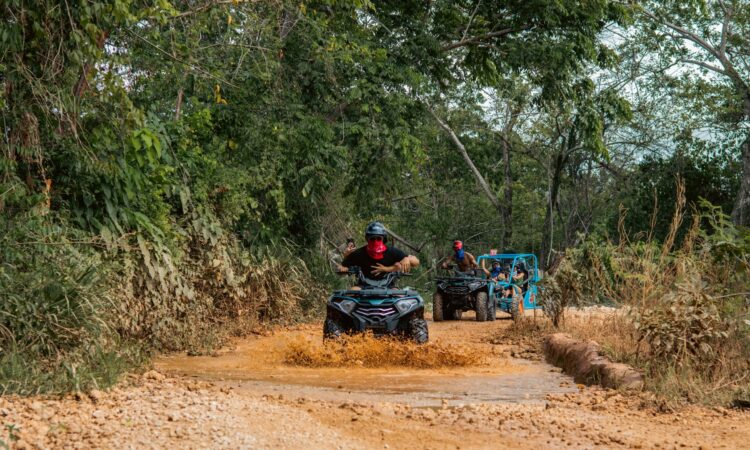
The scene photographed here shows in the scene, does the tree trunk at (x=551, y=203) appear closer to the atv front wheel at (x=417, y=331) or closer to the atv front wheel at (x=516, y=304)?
the atv front wheel at (x=516, y=304)

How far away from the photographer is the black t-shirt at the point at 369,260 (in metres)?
12.7

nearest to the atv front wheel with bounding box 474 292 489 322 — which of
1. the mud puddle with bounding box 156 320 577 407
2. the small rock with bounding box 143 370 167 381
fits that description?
the mud puddle with bounding box 156 320 577 407

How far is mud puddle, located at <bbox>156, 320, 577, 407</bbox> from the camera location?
9.32 metres

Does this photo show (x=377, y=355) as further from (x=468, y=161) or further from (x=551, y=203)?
(x=551, y=203)

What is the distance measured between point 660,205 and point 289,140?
71.4 feet

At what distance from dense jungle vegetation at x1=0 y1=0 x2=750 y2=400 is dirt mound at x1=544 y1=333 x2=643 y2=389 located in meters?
0.41

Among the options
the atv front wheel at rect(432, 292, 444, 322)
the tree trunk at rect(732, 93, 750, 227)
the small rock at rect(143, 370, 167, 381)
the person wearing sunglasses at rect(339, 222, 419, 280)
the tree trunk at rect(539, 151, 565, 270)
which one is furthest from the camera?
the tree trunk at rect(539, 151, 565, 270)

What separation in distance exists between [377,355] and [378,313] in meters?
0.59

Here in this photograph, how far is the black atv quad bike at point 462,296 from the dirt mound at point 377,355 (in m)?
7.74

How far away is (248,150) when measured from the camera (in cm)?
1747

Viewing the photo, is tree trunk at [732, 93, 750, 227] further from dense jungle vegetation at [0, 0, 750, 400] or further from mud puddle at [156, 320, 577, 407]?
mud puddle at [156, 320, 577, 407]

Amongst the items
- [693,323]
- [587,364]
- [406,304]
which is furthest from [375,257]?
[693,323]

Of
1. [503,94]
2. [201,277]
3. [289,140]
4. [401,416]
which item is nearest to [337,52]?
[289,140]

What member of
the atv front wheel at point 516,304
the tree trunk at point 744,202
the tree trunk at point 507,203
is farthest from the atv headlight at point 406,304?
the tree trunk at point 507,203
